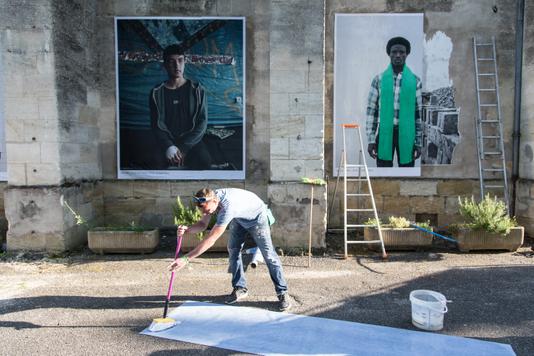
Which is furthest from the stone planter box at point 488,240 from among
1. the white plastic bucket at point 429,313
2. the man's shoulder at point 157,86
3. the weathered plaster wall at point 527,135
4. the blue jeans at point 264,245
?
the man's shoulder at point 157,86

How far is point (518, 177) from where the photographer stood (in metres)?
8.47

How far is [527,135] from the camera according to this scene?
820cm

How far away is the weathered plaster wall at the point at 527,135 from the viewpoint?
8.05m

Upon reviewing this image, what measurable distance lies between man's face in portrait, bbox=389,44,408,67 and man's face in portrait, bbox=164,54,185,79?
410 centimetres

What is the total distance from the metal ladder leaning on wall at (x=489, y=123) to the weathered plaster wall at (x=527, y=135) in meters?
0.33

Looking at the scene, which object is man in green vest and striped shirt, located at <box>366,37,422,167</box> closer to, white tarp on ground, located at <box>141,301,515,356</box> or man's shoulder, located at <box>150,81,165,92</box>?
man's shoulder, located at <box>150,81,165,92</box>

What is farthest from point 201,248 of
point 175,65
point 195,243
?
point 175,65

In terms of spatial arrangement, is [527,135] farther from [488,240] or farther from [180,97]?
[180,97]

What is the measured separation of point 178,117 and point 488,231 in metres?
6.04

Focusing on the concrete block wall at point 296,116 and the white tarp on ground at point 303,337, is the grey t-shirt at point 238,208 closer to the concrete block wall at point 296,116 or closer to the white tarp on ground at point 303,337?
the white tarp on ground at point 303,337

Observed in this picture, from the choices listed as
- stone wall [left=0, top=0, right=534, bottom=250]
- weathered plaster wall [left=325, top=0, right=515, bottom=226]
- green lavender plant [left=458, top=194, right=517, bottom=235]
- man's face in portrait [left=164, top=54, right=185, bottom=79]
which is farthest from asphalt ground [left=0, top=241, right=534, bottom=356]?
man's face in portrait [left=164, top=54, right=185, bottom=79]

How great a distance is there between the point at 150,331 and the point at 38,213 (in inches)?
156

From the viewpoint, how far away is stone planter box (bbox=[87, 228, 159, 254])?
7.34m

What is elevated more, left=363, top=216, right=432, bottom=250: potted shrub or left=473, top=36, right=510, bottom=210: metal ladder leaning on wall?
left=473, top=36, right=510, bottom=210: metal ladder leaning on wall
